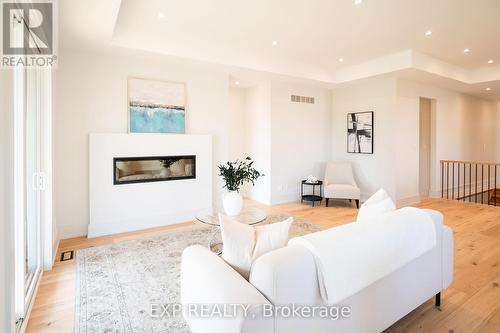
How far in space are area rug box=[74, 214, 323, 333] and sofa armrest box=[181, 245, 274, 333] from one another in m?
0.66

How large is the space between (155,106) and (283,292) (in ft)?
13.1

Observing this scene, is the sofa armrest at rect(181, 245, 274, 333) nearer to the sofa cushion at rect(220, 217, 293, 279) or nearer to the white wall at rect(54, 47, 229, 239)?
the sofa cushion at rect(220, 217, 293, 279)

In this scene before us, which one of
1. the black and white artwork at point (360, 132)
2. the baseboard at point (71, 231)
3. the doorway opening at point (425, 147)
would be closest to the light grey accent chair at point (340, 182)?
the black and white artwork at point (360, 132)

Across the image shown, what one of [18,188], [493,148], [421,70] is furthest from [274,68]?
[493,148]

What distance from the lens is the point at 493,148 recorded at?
347 inches

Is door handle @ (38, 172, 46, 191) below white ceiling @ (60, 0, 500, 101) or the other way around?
below

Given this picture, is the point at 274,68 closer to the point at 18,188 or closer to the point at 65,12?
the point at 65,12

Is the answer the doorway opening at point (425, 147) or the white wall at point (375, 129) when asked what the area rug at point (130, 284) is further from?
the doorway opening at point (425, 147)

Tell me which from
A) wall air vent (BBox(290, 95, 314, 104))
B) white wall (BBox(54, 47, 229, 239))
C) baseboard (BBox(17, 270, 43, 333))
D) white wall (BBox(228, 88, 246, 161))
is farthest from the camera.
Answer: white wall (BBox(228, 88, 246, 161))

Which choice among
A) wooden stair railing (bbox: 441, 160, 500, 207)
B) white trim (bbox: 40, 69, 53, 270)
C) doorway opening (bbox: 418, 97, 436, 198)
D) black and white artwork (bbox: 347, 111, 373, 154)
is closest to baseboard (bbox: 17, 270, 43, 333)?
white trim (bbox: 40, 69, 53, 270)

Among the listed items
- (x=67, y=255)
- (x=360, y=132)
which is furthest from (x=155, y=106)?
(x=360, y=132)

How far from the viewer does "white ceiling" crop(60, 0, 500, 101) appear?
3309 mm

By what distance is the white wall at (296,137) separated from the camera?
240 inches

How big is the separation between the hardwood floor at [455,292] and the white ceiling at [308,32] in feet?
8.68
